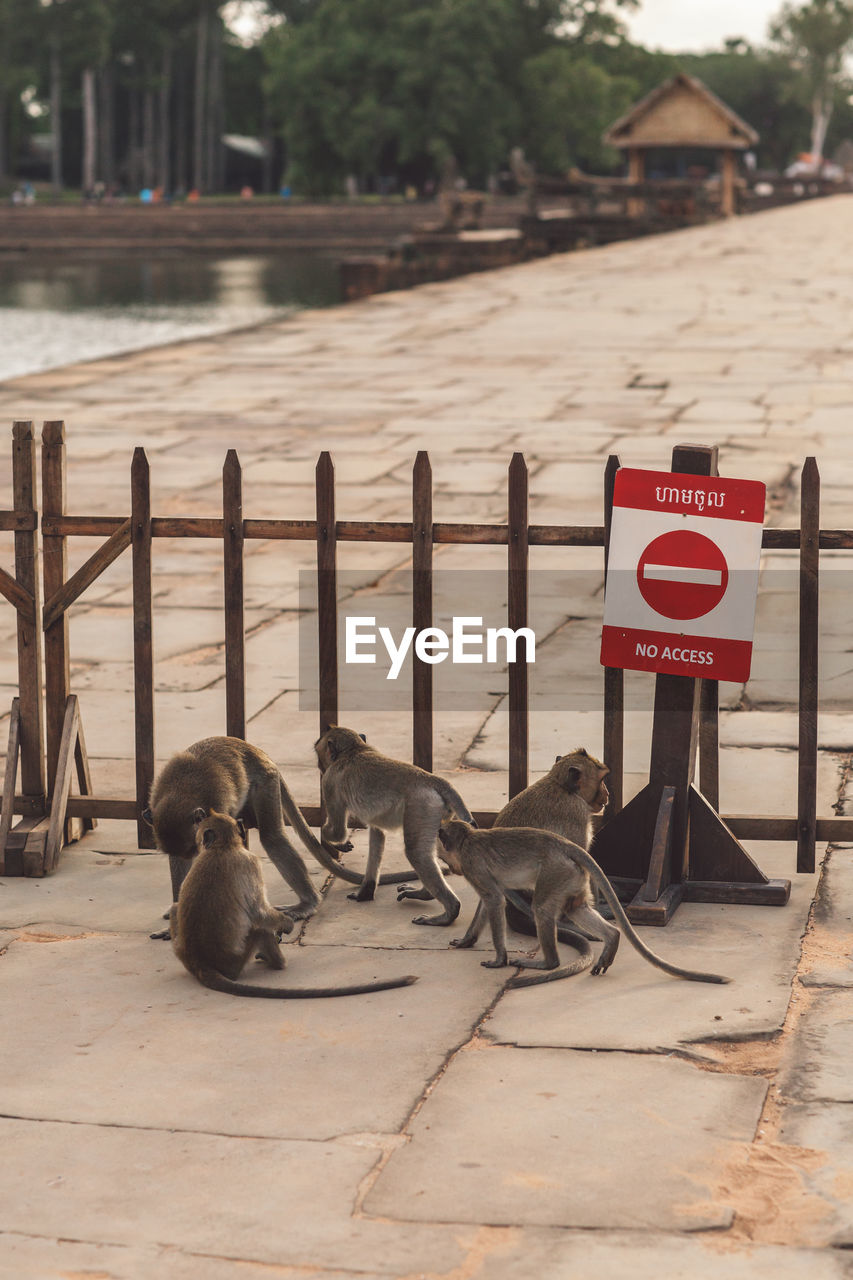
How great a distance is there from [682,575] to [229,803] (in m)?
1.07

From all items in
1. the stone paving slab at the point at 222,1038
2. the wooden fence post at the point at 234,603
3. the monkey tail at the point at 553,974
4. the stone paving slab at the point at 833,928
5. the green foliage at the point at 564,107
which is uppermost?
the green foliage at the point at 564,107

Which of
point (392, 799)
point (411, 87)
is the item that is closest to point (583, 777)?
point (392, 799)

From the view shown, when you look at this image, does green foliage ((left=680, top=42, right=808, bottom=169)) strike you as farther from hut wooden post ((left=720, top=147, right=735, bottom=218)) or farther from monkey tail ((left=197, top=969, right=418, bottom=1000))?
monkey tail ((left=197, top=969, right=418, bottom=1000))

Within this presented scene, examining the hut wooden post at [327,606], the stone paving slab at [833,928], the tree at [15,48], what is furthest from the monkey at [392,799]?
the tree at [15,48]

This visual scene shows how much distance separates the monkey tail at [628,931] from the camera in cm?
316

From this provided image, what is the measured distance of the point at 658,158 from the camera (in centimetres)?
7794

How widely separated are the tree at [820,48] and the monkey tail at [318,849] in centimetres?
7965

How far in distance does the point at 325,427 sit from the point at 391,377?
2.41 m

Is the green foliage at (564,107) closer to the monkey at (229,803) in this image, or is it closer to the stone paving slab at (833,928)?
the stone paving slab at (833,928)

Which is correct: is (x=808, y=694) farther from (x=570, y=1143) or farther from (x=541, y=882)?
(x=570, y=1143)

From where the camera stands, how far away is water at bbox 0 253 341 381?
70.3 ft

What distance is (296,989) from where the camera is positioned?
10.3 ft

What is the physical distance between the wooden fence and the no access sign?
5 cm

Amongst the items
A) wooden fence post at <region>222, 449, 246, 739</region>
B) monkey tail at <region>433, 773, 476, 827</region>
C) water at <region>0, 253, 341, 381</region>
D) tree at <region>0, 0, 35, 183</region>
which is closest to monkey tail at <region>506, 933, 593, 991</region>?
monkey tail at <region>433, 773, 476, 827</region>
